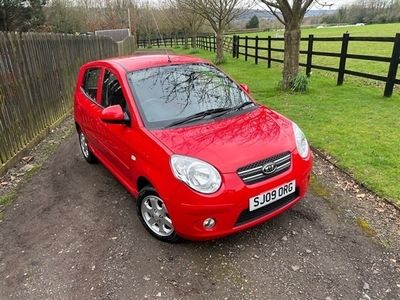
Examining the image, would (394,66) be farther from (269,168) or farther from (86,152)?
(86,152)

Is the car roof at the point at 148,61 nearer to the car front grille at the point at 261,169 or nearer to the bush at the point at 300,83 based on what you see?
the car front grille at the point at 261,169

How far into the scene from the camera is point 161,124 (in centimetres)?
330

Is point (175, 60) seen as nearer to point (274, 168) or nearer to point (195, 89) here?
point (195, 89)

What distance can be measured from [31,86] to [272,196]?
18.5 feet

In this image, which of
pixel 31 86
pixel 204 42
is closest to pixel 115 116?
pixel 31 86

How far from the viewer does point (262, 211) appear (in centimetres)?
296

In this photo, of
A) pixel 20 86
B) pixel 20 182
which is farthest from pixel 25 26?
pixel 20 182

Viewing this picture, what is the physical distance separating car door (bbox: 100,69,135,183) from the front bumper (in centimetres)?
86

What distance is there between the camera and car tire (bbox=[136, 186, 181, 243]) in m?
3.15

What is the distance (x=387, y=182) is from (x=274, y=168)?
6.67 feet

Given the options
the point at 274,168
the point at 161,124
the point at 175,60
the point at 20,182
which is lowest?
the point at 20,182

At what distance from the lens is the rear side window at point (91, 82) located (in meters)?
4.59

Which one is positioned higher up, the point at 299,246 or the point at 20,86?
the point at 20,86

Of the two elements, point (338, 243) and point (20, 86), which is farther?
point (20, 86)
